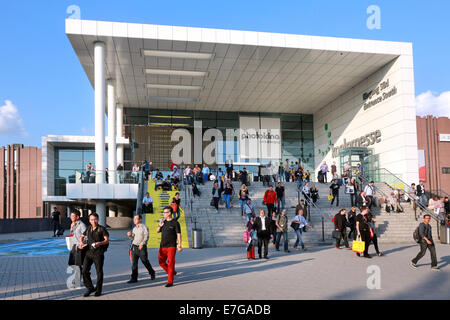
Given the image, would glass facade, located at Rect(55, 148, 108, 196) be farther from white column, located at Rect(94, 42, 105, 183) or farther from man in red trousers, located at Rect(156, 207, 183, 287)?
man in red trousers, located at Rect(156, 207, 183, 287)

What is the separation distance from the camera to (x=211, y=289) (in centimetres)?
823

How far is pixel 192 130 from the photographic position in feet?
140

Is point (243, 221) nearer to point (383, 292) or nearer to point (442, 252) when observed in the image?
point (442, 252)

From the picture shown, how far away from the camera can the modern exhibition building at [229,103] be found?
26766mm

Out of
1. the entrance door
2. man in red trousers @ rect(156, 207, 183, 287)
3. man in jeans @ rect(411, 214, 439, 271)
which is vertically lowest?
man in jeans @ rect(411, 214, 439, 271)

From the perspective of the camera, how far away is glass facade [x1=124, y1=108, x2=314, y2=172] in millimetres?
40750

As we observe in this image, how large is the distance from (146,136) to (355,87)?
747 inches

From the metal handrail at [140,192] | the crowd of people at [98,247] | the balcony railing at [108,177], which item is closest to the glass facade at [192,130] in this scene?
the metal handrail at [140,192]

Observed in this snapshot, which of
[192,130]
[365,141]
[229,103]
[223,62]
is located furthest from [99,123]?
[365,141]

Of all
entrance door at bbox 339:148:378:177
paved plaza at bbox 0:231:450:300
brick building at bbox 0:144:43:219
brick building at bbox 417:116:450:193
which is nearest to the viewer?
paved plaza at bbox 0:231:450:300

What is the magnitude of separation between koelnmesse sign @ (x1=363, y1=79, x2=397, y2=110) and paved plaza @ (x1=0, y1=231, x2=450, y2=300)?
55.9 feet

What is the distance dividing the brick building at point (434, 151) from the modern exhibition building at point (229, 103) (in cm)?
1279

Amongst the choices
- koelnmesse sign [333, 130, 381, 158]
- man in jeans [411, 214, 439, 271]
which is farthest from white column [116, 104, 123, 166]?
man in jeans [411, 214, 439, 271]

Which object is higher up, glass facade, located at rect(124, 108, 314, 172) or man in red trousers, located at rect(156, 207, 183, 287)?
glass facade, located at rect(124, 108, 314, 172)
